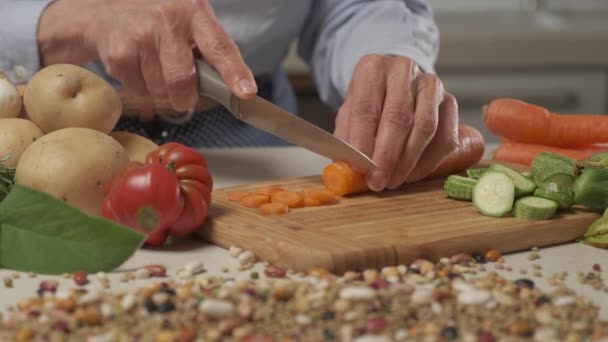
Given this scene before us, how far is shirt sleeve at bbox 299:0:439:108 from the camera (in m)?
2.28

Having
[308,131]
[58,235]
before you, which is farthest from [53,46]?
[58,235]

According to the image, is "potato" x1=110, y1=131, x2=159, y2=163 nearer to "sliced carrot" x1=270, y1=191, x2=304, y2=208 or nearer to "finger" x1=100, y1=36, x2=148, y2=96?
"finger" x1=100, y1=36, x2=148, y2=96

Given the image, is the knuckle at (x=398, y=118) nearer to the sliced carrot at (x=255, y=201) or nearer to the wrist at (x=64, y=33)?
the sliced carrot at (x=255, y=201)

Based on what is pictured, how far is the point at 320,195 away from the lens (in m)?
1.70

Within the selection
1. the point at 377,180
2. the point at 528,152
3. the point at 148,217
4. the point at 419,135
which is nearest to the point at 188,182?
the point at 148,217

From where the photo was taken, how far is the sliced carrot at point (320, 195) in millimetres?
1696

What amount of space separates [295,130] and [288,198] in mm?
164

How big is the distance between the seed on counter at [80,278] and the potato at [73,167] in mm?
225

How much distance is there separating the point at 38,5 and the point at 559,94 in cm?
229

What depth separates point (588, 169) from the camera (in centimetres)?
165

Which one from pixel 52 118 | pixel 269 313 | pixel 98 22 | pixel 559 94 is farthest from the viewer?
pixel 559 94

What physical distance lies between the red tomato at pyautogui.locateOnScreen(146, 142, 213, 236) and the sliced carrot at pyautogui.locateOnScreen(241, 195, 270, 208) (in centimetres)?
11

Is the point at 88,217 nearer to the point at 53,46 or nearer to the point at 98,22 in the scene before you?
the point at 98,22

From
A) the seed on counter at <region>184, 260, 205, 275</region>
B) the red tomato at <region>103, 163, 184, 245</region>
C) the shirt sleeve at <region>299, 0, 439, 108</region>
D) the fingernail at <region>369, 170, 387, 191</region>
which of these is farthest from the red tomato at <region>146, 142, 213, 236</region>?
the shirt sleeve at <region>299, 0, 439, 108</region>
